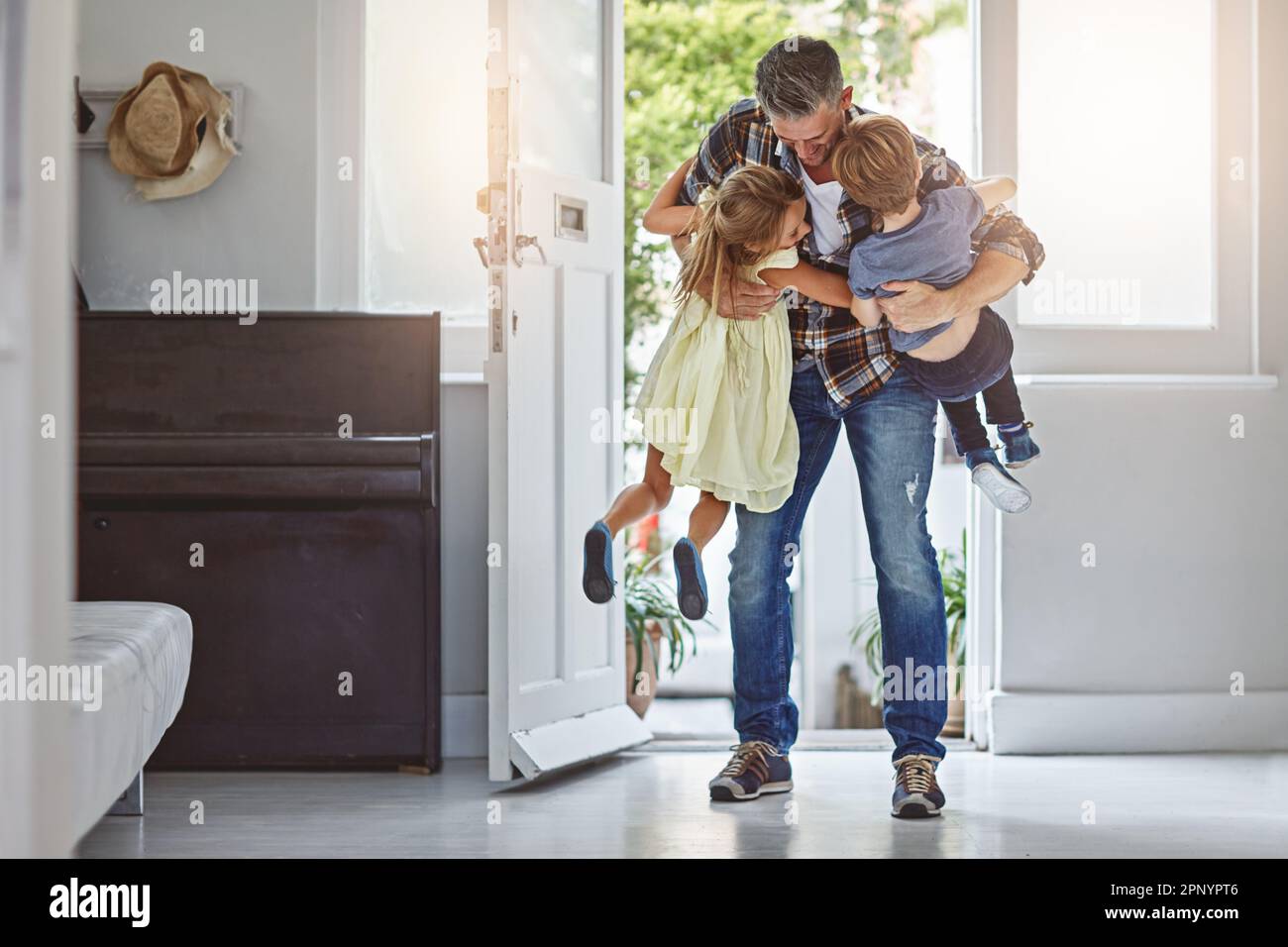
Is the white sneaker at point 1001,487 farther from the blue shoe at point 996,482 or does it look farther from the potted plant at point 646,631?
the potted plant at point 646,631

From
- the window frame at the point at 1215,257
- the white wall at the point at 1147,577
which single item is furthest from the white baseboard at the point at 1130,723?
the window frame at the point at 1215,257

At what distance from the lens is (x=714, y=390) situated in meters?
2.84

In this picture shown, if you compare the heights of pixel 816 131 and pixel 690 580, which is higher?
pixel 816 131

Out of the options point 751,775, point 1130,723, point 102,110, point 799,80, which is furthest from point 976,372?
point 102,110

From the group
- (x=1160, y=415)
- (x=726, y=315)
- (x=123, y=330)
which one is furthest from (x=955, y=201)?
(x=123, y=330)

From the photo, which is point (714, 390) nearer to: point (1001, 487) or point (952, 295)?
point (952, 295)

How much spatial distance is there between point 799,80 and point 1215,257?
1.76m

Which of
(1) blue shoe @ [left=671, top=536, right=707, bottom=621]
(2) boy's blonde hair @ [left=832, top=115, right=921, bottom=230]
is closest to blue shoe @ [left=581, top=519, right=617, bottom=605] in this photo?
(1) blue shoe @ [left=671, top=536, right=707, bottom=621]

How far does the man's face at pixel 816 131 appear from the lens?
8.43ft

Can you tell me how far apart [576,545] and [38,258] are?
220 cm

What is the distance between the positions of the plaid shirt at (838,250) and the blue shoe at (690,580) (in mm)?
463

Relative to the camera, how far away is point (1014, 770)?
3.34 meters
